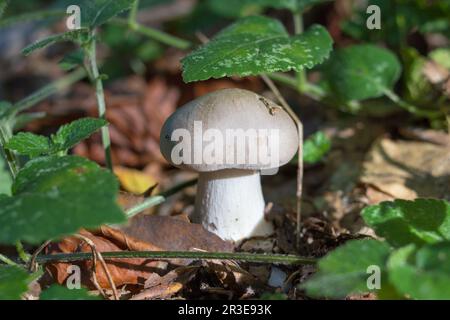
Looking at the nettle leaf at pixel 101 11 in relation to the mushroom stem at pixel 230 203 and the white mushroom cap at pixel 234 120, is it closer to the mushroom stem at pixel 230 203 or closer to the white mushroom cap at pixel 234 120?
the white mushroom cap at pixel 234 120

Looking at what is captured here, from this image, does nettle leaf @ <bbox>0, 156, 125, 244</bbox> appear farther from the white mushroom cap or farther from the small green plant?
the small green plant

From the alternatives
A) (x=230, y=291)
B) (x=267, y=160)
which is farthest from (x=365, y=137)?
(x=230, y=291)

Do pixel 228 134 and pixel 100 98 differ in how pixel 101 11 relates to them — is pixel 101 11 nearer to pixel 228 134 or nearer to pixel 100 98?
pixel 100 98

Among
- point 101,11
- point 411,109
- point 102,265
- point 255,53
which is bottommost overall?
point 102,265

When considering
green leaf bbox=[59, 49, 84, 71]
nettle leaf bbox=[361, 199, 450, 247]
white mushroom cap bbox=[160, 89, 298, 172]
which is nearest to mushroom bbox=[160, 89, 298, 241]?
white mushroom cap bbox=[160, 89, 298, 172]

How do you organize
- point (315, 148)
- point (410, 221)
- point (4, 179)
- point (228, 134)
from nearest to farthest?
point (410, 221) < point (228, 134) < point (4, 179) < point (315, 148)

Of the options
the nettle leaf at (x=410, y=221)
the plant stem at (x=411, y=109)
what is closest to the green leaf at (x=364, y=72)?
the plant stem at (x=411, y=109)

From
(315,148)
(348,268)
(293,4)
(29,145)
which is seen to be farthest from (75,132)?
(293,4)
